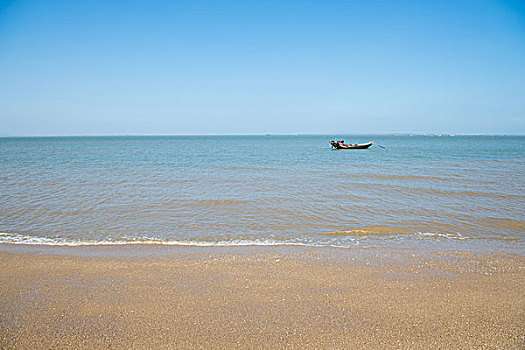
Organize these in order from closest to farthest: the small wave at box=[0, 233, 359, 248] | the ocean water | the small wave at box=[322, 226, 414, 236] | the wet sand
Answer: the wet sand, the small wave at box=[0, 233, 359, 248], the ocean water, the small wave at box=[322, 226, 414, 236]

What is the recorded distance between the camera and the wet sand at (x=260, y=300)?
346cm

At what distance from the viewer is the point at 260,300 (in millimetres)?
4316

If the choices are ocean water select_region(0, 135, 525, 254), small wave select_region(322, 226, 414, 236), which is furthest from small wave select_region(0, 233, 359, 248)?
small wave select_region(322, 226, 414, 236)

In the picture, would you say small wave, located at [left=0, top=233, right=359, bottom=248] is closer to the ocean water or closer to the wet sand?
the ocean water

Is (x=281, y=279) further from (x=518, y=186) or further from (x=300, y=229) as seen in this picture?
(x=518, y=186)

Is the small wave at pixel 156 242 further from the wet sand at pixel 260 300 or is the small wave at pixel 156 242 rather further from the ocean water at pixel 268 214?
the wet sand at pixel 260 300

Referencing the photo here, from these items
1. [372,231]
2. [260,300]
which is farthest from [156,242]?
[372,231]

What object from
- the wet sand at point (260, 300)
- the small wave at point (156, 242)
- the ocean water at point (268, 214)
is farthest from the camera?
the ocean water at point (268, 214)

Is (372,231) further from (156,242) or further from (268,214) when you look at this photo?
(156,242)

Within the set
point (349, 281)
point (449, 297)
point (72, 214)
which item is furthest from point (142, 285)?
point (72, 214)

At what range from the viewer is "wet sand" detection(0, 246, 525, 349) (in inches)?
136

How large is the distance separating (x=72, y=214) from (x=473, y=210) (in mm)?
14707

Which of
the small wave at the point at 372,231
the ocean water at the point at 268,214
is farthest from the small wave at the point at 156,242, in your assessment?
the small wave at the point at 372,231

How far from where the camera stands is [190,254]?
6.40 m
